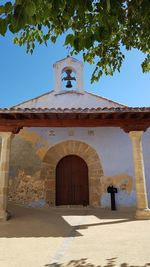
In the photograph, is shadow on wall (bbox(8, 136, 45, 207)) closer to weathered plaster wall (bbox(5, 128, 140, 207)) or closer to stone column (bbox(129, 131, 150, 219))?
weathered plaster wall (bbox(5, 128, 140, 207))

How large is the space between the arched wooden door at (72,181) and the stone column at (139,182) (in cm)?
244

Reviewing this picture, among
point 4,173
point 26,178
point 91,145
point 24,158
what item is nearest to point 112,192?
point 91,145

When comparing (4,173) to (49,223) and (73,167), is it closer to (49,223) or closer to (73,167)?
(49,223)

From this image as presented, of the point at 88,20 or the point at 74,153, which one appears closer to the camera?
the point at 88,20

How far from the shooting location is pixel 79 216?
6.23m

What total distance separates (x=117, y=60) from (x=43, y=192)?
562 centimetres

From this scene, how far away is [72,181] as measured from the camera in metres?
8.18

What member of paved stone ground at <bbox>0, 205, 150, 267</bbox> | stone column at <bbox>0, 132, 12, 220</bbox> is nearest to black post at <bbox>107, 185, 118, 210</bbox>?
paved stone ground at <bbox>0, 205, 150, 267</bbox>

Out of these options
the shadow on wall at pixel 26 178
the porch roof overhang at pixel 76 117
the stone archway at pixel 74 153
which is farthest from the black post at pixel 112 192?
the shadow on wall at pixel 26 178

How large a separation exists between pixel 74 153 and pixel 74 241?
4.61 metres

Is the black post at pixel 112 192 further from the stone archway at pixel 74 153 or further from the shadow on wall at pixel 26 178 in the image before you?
the shadow on wall at pixel 26 178

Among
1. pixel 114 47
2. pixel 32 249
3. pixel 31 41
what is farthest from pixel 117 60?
pixel 32 249

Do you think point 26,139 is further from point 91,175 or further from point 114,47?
point 114,47

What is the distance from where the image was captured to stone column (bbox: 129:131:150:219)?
5771 millimetres
